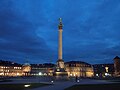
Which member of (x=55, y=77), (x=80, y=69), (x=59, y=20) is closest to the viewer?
(x=55, y=77)

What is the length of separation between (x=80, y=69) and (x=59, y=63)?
9378 centimetres

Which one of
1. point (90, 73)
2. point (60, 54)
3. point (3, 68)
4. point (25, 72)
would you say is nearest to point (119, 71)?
point (90, 73)

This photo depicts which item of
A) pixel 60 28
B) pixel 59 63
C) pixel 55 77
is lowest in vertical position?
pixel 55 77

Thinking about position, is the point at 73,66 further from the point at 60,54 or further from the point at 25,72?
the point at 60,54

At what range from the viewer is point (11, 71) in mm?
197125

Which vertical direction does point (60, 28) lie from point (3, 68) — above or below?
above

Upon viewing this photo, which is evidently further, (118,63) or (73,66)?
(73,66)

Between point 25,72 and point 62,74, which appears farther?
point 25,72

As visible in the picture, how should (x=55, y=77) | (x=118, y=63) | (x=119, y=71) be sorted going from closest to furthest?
(x=55, y=77), (x=119, y=71), (x=118, y=63)

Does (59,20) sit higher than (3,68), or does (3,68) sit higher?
(59,20)

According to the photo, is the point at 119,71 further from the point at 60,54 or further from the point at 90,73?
the point at 60,54

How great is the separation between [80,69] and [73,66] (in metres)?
6.35

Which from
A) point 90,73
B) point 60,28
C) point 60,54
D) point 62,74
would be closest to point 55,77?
point 62,74

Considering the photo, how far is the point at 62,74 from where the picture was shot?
81.6 metres
